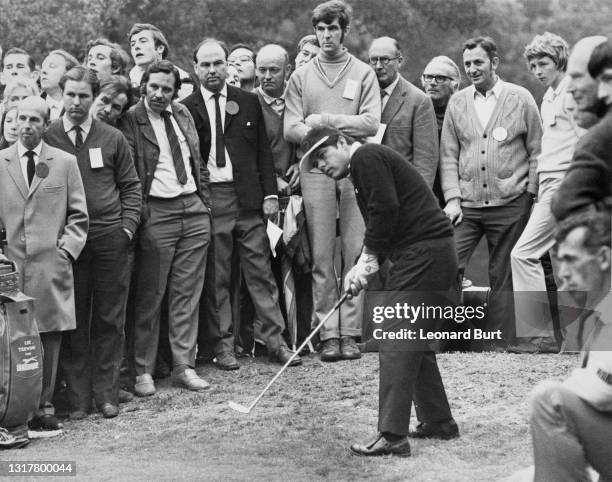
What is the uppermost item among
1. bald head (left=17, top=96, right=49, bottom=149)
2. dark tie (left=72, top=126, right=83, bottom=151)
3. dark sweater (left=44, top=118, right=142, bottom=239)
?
bald head (left=17, top=96, right=49, bottom=149)

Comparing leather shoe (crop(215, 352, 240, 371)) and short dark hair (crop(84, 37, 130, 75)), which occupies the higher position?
short dark hair (crop(84, 37, 130, 75))

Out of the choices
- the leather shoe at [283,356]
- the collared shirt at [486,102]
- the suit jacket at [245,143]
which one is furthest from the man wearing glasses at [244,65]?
the leather shoe at [283,356]

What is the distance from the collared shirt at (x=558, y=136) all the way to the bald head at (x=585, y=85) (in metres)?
2.70

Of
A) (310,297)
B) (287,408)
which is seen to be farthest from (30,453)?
(310,297)

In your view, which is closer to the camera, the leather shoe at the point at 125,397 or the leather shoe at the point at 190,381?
the leather shoe at the point at 125,397

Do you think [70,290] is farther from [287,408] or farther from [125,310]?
[287,408]

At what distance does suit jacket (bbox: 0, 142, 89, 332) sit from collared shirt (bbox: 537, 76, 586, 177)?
361cm

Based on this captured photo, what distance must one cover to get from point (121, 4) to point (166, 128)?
915 cm

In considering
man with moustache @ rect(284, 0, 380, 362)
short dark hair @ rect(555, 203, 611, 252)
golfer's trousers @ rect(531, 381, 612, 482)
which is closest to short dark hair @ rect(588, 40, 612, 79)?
short dark hair @ rect(555, 203, 611, 252)

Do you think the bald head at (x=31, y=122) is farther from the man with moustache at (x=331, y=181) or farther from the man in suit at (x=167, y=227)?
the man with moustache at (x=331, y=181)

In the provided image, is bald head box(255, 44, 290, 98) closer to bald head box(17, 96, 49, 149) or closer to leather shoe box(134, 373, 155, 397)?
bald head box(17, 96, 49, 149)

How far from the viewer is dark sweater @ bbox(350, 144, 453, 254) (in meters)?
6.72

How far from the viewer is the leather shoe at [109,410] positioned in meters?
7.99

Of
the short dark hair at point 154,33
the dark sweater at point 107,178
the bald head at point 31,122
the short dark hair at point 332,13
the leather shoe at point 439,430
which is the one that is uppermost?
the short dark hair at point 332,13
